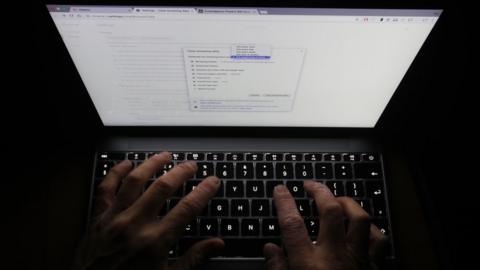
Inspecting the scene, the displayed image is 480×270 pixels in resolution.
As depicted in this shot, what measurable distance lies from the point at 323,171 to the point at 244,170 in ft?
0.57

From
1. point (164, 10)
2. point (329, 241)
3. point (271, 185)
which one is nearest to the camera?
point (164, 10)

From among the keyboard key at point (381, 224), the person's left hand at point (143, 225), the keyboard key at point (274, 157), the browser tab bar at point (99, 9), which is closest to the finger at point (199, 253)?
the person's left hand at point (143, 225)

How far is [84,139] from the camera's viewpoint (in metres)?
0.75

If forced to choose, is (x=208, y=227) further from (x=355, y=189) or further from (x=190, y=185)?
(x=355, y=189)

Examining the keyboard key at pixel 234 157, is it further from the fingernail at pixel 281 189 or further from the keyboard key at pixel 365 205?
the keyboard key at pixel 365 205

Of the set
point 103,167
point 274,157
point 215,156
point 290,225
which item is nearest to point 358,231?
point 290,225

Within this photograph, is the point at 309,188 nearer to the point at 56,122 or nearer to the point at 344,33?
the point at 344,33

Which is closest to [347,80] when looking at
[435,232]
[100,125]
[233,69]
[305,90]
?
[305,90]

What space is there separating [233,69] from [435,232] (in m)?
0.54

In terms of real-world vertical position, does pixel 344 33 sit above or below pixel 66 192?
above

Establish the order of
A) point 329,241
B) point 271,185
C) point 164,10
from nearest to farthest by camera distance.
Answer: point 164,10, point 329,241, point 271,185

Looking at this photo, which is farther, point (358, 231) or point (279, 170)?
point (279, 170)

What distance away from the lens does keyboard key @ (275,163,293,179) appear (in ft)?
2.34

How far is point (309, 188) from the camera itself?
673 millimetres
